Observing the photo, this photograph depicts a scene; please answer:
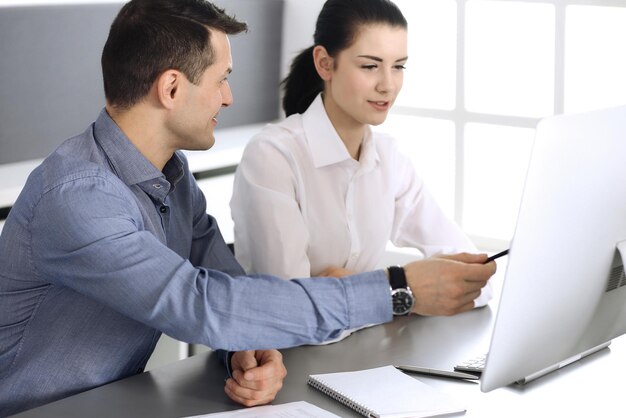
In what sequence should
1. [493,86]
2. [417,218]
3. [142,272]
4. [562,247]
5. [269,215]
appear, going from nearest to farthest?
[562,247] < [142,272] < [269,215] < [417,218] < [493,86]

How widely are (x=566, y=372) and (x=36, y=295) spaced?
0.92 m

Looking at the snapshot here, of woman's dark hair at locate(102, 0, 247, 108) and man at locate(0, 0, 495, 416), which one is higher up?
woman's dark hair at locate(102, 0, 247, 108)

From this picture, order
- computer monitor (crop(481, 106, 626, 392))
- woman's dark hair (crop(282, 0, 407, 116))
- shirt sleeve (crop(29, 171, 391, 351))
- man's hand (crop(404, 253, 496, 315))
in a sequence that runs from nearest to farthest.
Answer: computer monitor (crop(481, 106, 626, 392)), shirt sleeve (crop(29, 171, 391, 351)), man's hand (crop(404, 253, 496, 315)), woman's dark hair (crop(282, 0, 407, 116))

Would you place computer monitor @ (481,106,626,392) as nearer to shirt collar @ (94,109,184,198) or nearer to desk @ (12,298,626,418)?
desk @ (12,298,626,418)

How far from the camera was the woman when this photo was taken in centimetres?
216

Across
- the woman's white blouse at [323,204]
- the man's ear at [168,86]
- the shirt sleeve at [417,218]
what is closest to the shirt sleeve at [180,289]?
the man's ear at [168,86]

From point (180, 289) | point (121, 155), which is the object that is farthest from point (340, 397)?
point (121, 155)

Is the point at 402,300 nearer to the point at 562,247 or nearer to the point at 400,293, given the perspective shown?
the point at 400,293

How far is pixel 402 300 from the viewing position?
59.4 inches

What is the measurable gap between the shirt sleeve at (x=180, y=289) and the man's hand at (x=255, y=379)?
0.08 meters

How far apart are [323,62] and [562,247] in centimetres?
114

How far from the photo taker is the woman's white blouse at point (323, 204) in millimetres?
2145

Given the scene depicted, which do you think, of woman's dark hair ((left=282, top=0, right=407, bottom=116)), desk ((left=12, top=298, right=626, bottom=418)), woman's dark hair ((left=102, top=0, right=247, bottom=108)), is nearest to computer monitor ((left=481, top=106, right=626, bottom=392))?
desk ((left=12, top=298, right=626, bottom=418))

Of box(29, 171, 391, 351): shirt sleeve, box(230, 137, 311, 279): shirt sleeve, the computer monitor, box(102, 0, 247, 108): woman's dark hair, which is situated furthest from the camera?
box(230, 137, 311, 279): shirt sleeve
